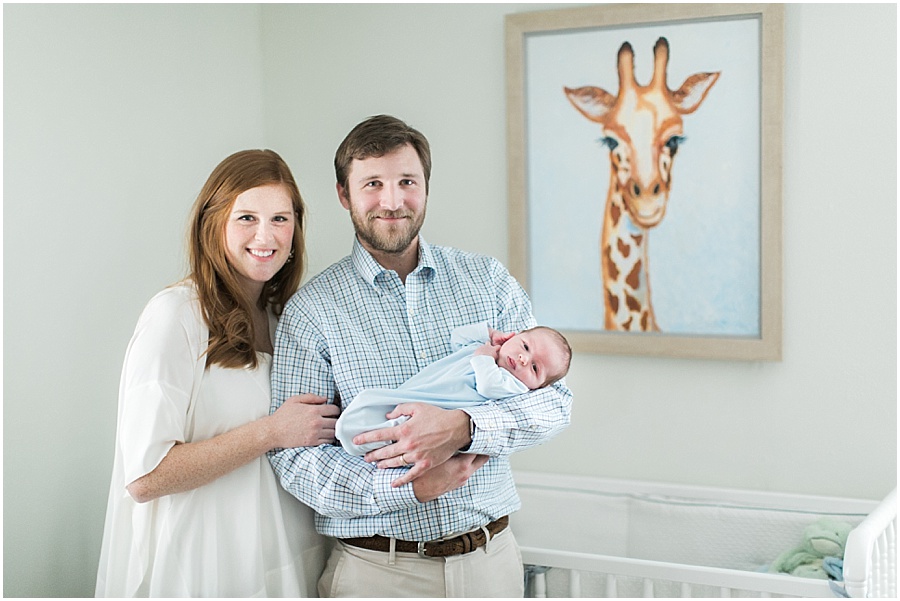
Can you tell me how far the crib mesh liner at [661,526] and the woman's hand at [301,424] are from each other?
1202 millimetres

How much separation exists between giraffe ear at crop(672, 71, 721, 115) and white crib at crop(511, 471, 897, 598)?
1.09m

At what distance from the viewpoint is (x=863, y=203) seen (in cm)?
244

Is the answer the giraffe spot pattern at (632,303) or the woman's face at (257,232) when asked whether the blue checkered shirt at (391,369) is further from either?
the giraffe spot pattern at (632,303)

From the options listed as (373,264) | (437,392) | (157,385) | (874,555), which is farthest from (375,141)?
(874,555)

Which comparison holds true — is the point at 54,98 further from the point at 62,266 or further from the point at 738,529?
the point at 738,529

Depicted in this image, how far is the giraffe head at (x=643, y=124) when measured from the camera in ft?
8.55

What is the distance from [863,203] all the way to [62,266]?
2.06m

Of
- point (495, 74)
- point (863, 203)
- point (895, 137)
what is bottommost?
point (863, 203)

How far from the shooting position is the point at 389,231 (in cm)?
187

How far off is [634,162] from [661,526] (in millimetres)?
1060


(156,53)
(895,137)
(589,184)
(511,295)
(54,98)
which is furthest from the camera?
(589,184)

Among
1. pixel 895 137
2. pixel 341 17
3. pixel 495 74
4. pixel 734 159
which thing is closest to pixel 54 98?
pixel 341 17

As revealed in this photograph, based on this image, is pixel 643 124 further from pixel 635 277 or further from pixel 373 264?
pixel 373 264

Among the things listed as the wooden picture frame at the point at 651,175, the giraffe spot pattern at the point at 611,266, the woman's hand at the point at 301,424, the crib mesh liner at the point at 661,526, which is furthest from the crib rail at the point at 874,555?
the woman's hand at the point at 301,424
